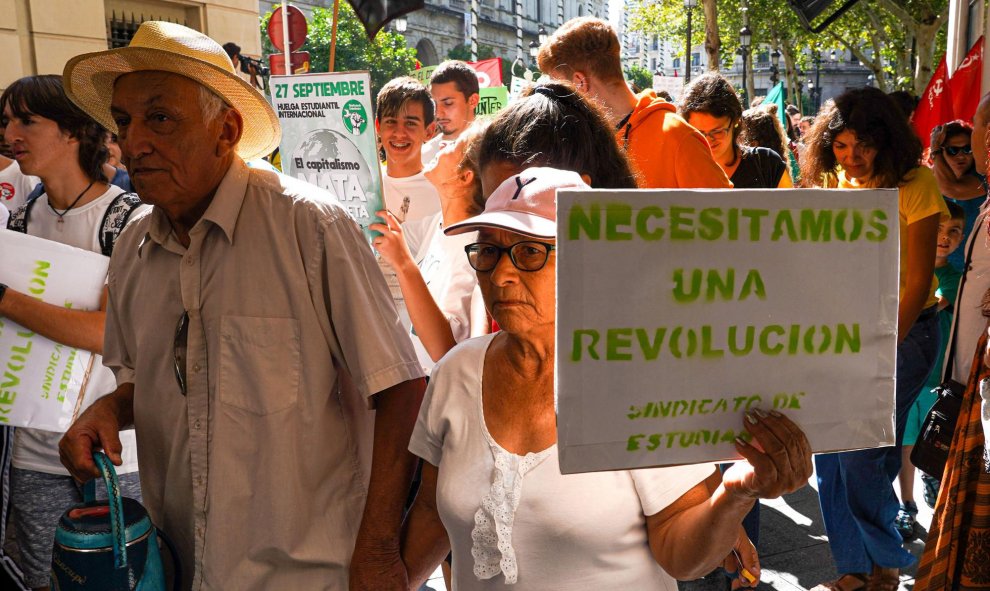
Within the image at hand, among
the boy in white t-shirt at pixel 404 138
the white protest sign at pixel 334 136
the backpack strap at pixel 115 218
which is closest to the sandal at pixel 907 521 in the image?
the boy in white t-shirt at pixel 404 138

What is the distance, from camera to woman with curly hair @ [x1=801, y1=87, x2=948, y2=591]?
4.04m

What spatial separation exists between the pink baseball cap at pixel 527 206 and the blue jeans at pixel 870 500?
2706 millimetres

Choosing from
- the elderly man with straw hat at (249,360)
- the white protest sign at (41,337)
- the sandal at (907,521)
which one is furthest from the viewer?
the sandal at (907,521)

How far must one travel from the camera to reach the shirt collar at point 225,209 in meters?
2.24

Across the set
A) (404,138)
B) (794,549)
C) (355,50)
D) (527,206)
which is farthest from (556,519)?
(355,50)

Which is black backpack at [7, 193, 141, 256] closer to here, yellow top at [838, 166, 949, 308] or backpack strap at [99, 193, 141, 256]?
backpack strap at [99, 193, 141, 256]

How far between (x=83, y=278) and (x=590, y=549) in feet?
6.89

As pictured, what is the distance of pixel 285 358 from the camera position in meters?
2.22

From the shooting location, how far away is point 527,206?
1854 millimetres

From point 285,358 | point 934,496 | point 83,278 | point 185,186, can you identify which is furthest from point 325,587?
point 934,496

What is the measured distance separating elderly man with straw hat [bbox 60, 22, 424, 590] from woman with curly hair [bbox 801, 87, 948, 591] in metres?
2.61

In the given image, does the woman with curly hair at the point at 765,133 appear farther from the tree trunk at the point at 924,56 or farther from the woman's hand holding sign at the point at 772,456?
the tree trunk at the point at 924,56

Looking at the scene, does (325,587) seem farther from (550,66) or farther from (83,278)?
(550,66)

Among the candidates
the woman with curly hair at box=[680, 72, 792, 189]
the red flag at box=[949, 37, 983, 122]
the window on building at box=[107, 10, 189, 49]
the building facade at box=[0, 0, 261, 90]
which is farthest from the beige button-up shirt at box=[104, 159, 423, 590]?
the window on building at box=[107, 10, 189, 49]
